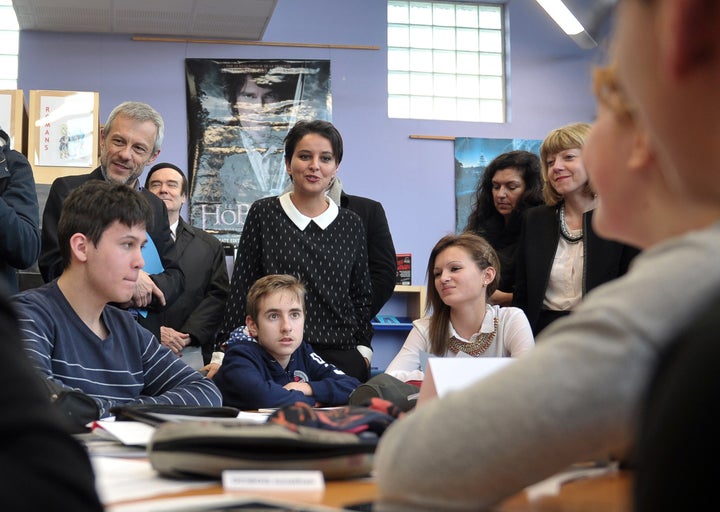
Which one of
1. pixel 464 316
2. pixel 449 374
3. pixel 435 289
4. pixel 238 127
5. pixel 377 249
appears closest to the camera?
→ pixel 449 374

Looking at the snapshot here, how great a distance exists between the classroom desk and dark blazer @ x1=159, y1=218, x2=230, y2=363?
3079 millimetres

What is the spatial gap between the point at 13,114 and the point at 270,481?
18.0ft

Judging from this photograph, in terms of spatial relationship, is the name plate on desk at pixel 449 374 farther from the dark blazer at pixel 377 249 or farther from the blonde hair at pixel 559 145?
the dark blazer at pixel 377 249

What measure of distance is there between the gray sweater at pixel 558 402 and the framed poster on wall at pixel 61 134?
18.0 ft

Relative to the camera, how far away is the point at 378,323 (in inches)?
248

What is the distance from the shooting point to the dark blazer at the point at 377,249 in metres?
3.60

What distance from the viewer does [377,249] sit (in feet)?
12.3

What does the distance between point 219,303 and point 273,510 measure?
347 centimetres

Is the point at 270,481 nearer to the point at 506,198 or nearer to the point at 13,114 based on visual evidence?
the point at 506,198

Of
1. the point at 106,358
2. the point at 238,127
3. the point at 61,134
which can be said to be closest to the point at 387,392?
the point at 106,358

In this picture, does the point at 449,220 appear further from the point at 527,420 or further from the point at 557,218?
the point at 527,420

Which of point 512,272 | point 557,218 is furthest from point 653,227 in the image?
point 512,272

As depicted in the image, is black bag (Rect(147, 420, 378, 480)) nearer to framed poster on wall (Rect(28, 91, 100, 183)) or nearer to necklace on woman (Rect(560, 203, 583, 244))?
necklace on woman (Rect(560, 203, 583, 244))

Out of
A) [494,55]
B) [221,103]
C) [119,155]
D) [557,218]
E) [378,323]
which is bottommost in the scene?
[378,323]
